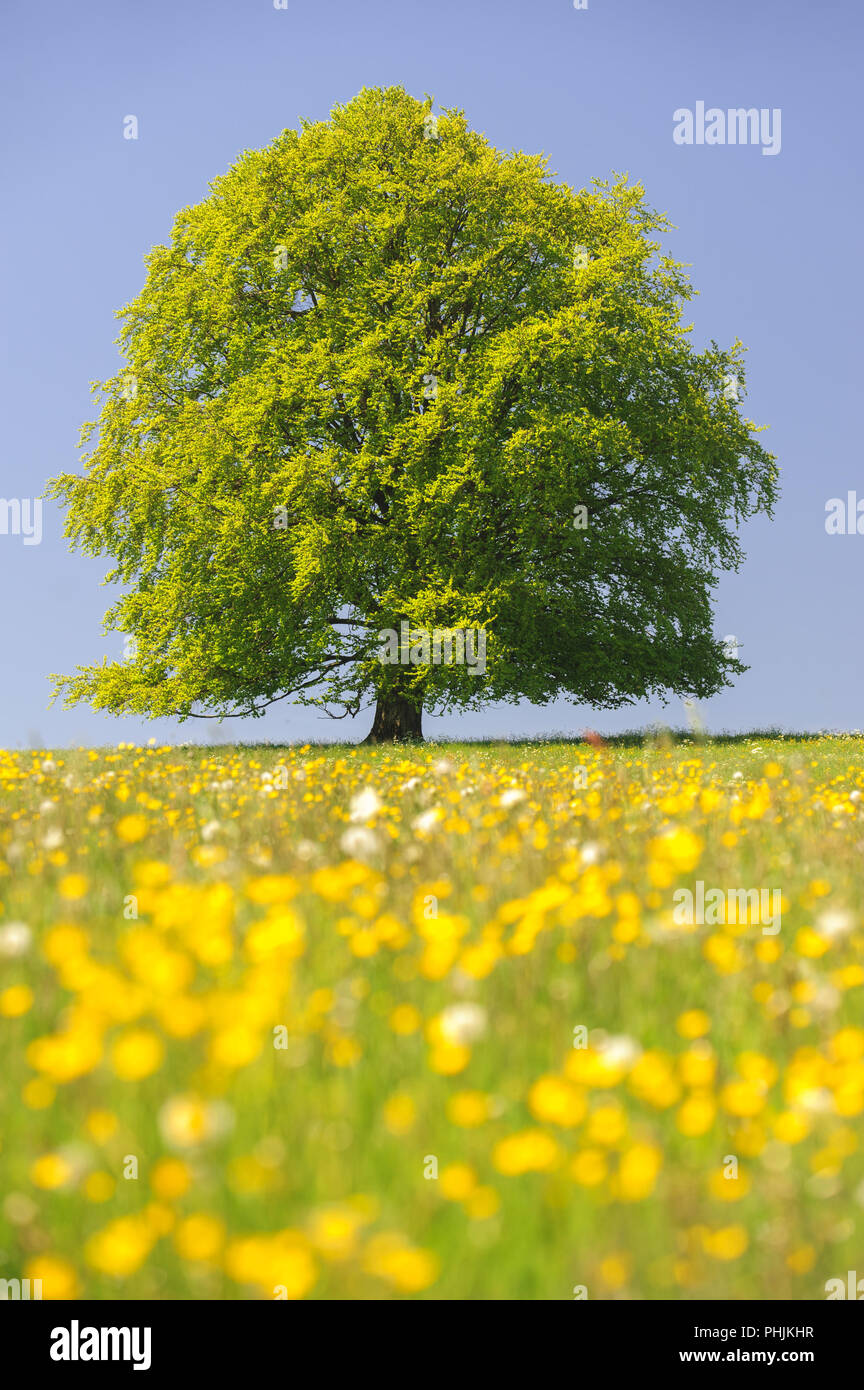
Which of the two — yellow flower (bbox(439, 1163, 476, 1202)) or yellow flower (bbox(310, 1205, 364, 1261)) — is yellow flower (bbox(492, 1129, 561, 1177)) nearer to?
yellow flower (bbox(439, 1163, 476, 1202))

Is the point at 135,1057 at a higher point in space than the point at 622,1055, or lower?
higher

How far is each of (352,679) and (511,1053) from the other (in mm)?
18183

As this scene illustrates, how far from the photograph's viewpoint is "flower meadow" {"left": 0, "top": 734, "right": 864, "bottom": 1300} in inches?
91.6

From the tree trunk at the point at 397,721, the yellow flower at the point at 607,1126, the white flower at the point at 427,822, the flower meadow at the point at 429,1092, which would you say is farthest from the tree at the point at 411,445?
the yellow flower at the point at 607,1126

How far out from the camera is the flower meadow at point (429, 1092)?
7.63 ft

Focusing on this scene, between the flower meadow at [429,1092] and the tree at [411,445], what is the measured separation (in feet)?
45.6

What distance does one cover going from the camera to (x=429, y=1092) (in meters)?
2.86

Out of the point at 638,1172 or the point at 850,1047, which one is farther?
the point at 850,1047

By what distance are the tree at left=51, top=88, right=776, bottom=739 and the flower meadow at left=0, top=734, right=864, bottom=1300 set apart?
13.9 meters

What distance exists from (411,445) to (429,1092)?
1734 centimetres

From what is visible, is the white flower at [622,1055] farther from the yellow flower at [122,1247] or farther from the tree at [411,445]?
the tree at [411,445]

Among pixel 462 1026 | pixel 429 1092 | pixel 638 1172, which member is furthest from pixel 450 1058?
pixel 638 1172

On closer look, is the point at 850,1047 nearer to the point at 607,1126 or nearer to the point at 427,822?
the point at 607,1126
